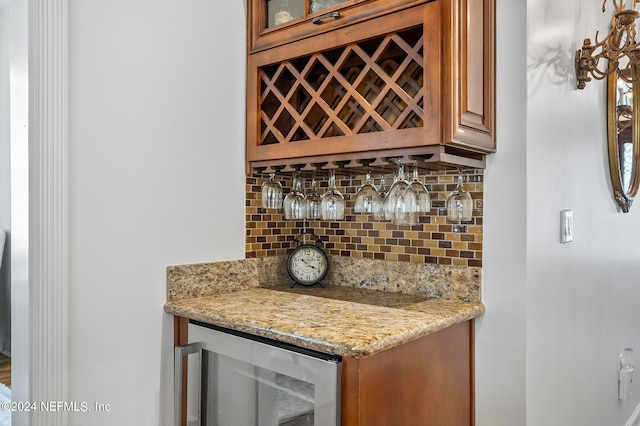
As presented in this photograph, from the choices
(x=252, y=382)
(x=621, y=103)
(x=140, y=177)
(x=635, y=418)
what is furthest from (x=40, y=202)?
(x=635, y=418)

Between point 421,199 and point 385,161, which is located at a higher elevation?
point 385,161

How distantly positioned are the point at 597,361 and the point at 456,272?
3.35 ft

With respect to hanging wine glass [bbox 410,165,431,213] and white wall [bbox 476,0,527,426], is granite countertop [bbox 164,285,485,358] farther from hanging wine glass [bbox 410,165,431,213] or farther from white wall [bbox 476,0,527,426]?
hanging wine glass [bbox 410,165,431,213]

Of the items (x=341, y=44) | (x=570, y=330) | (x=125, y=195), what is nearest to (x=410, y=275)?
(x=570, y=330)

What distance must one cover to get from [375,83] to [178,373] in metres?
1.13

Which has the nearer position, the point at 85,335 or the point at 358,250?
the point at 85,335

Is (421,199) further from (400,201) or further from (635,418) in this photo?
(635,418)

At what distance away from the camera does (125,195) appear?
1.46m

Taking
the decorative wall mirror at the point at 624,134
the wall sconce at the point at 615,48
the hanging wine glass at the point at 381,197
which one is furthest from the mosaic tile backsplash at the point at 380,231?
the decorative wall mirror at the point at 624,134

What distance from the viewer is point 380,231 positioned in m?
1.81

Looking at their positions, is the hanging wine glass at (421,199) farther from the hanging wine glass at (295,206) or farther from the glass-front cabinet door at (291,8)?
the glass-front cabinet door at (291,8)

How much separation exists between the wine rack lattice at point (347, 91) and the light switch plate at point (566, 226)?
2.30 feet

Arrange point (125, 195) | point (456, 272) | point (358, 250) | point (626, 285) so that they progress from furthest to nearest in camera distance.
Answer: point (626, 285)
point (358, 250)
point (456, 272)
point (125, 195)

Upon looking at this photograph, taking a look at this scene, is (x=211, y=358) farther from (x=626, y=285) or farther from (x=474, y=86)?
(x=626, y=285)
